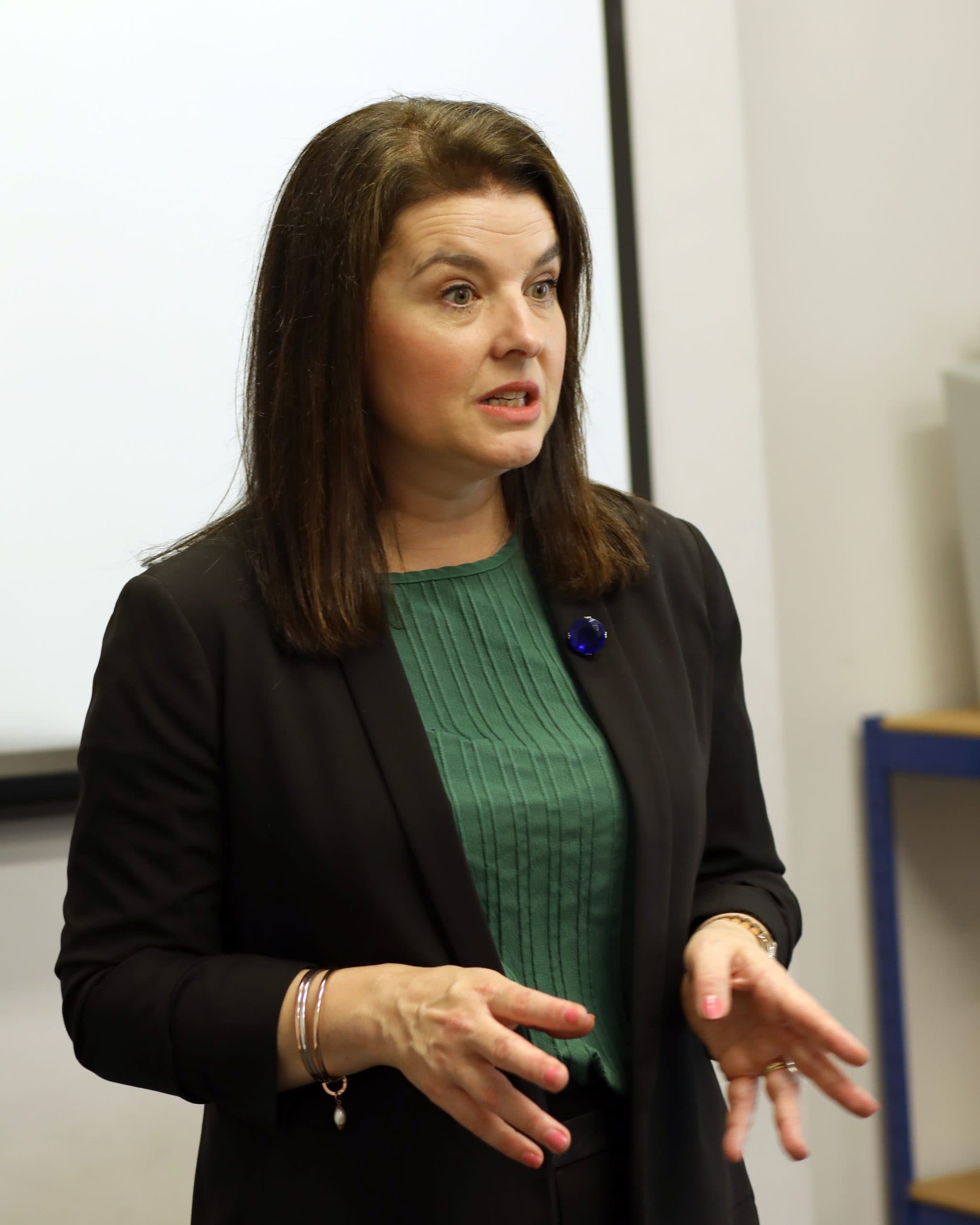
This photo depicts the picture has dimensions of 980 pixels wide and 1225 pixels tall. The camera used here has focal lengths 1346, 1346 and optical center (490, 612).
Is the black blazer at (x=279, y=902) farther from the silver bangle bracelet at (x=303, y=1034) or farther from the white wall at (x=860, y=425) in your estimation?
the white wall at (x=860, y=425)

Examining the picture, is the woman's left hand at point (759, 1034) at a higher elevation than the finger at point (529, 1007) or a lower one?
lower

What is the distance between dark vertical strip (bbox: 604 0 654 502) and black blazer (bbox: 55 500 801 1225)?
959mm

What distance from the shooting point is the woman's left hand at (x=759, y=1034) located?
95 centimetres

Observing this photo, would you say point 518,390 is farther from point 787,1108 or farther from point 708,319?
point 708,319

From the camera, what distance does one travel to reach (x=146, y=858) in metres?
1.04

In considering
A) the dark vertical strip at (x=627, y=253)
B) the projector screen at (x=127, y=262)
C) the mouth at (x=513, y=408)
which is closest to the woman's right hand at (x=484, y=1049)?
the mouth at (x=513, y=408)

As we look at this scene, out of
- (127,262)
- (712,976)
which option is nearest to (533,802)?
(712,976)

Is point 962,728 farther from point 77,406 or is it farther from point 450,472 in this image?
point 77,406

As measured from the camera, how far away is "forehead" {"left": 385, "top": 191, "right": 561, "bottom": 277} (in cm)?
109

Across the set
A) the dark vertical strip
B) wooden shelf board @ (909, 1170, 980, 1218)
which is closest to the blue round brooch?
the dark vertical strip

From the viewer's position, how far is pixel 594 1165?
1062mm

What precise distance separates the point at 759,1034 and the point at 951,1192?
1.49 metres

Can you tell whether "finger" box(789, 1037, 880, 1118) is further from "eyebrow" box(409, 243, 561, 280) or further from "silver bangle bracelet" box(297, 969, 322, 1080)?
"eyebrow" box(409, 243, 561, 280)

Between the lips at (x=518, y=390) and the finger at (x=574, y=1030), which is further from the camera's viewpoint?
the lips at (x=518, y=390)
